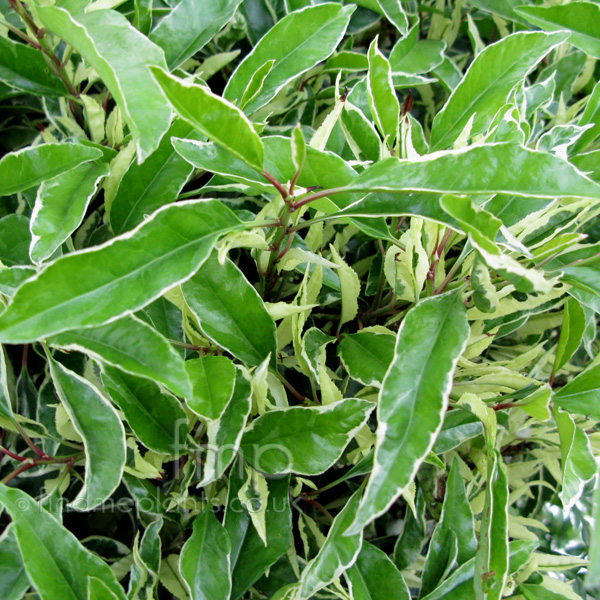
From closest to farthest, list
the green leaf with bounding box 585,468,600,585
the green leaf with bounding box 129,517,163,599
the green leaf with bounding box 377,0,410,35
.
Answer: the green leaf with bounding box 585,468,600,585, the green leaf with bounding box 129,517,163,599, the green leaf with bounding box 377,0,410,35

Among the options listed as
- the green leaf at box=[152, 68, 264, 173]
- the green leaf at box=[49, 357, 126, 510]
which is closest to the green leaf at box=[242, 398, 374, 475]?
the green leaf at box=[49, 357, 126, 510]

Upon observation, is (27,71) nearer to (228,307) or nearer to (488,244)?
(228,307)

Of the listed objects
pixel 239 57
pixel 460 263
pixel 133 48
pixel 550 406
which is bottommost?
pixel 550 406

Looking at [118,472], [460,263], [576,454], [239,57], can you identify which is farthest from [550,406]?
[239,57]

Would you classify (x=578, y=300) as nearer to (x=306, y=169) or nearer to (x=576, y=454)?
(x=576, y=454)

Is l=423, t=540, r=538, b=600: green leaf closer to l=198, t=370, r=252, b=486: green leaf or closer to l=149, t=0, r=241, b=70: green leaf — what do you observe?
l=198, t=370, r=252, b=486: green leaf

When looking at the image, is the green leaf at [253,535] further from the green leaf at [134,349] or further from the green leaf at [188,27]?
the green leaf at [188,27]

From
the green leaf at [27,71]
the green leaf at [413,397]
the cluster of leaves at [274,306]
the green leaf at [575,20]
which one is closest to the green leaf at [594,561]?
the cluster of leaves at [274,306]
